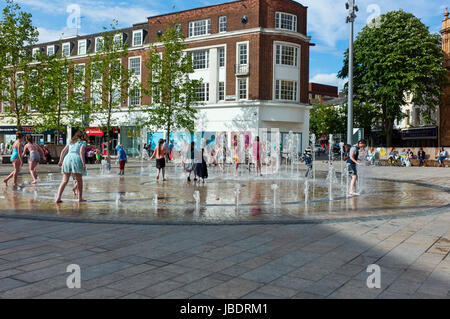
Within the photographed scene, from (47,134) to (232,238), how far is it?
177ft

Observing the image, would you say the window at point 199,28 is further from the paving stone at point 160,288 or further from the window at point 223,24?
the paving stone at point 160,288

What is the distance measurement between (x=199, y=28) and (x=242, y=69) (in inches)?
270

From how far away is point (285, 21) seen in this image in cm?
3716

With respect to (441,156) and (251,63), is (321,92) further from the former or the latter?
(441,156)

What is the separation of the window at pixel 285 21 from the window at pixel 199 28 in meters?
6.97

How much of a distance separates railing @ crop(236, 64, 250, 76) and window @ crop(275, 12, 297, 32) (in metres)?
4.69

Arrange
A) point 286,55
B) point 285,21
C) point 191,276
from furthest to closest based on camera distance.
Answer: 1. point 286,55
2. point 285,21
3. point 191,276

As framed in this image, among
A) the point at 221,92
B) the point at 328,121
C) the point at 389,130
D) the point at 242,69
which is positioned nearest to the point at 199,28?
the point at 242,69

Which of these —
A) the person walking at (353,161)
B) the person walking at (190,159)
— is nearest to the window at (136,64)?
the person walking at (190,159)

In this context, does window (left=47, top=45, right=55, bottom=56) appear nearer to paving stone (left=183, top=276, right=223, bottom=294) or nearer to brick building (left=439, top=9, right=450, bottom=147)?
brick building (left=439, top=9, right=450, bottom=147)

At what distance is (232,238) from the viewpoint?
6422mm
